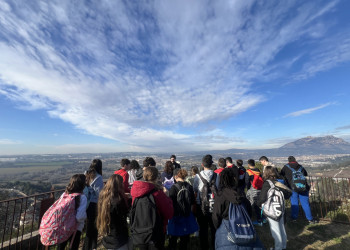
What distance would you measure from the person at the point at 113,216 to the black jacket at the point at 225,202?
149 centimetres

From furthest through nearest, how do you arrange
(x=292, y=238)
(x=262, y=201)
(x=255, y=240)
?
(x=292, y=238)
(x=262, y=201)
(x=255, y=240)

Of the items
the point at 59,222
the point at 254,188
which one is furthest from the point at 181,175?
the point at 254,188

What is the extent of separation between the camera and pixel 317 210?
6.36 metres

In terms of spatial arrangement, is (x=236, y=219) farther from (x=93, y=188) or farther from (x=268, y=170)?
(x=93, y=188)

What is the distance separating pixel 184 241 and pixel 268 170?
243 cm

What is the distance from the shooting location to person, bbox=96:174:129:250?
2.43 meters

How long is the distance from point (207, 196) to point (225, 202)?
1.06m

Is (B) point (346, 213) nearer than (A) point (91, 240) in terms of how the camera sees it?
No

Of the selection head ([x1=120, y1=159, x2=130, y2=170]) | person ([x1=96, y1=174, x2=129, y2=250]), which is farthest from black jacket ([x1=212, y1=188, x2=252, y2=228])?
head ([x1=120, y1=159, x2=130, y2=170])

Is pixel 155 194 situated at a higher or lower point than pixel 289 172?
higher

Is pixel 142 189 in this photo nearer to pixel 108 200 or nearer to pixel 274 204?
pixel 108 200

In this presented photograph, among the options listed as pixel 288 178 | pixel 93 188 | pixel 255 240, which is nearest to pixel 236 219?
pixel 255 240

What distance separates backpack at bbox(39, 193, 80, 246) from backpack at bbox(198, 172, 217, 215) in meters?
2.52

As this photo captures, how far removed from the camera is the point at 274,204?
3.38m
